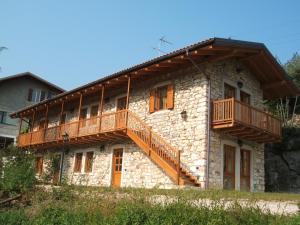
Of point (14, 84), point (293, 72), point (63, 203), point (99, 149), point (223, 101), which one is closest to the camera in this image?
point (63, 203)

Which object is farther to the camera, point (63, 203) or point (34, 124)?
point (34, 124)

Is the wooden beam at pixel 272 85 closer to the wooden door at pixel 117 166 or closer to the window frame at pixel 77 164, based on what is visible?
the wooden door at pixel 117 166

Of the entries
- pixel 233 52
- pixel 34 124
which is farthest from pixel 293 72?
pixel 34 124

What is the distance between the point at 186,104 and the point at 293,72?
50.1 feet

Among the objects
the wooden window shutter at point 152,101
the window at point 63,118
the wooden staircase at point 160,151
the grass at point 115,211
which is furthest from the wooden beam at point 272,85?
the window at point 63,118

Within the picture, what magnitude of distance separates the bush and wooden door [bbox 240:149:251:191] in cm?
864

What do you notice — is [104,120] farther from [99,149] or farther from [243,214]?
[243,214]

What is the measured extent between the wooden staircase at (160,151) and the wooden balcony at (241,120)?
2.00 metres

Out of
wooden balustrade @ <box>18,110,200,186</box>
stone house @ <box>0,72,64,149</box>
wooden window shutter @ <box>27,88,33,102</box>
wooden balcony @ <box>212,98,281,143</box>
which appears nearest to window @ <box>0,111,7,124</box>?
stone house @ <box>0,72,64,149</box>

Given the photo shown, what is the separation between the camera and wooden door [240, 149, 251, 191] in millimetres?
15986

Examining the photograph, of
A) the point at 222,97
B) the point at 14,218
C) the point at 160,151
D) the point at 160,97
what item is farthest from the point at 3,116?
the point at 14,218

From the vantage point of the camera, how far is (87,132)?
60.3 ft

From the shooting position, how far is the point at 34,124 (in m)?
27.4

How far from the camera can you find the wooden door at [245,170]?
15986 millimetres
